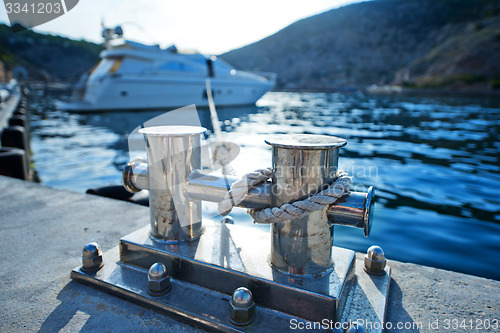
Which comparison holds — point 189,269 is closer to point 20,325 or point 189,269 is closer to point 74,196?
point 20,325

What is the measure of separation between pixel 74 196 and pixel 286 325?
7.04ft

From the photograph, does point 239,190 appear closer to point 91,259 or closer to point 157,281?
point 157,281

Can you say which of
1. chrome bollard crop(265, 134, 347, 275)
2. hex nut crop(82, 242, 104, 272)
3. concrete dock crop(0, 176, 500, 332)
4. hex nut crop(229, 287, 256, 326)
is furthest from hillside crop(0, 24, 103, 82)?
hex nut crop(229, 287, 256, 326)

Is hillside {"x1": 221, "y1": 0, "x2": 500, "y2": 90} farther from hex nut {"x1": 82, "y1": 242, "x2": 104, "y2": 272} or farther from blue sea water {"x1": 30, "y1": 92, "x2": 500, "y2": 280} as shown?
hex nut {"x1": 82, "y1": 242, "x2": 104, "y2": 272}

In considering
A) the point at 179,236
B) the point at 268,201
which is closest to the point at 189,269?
the point at 179,236

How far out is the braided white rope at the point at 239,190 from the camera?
1219 millimetres

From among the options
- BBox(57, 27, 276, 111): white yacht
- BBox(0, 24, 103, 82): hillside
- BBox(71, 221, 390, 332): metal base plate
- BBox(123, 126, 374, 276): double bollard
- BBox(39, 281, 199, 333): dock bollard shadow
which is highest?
BBox(0, 24, 103, 82): hillside

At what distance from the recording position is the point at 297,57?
9894cm

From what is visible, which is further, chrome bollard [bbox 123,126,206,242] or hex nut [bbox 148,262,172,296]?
chrome bollard [bbox 123,126,206,242]

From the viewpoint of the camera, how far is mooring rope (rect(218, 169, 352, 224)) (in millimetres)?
1095

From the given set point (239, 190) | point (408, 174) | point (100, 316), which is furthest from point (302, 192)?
point (408, 174)

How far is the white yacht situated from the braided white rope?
54.6 ft

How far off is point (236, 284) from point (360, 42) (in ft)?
364

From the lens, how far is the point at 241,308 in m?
1.09
